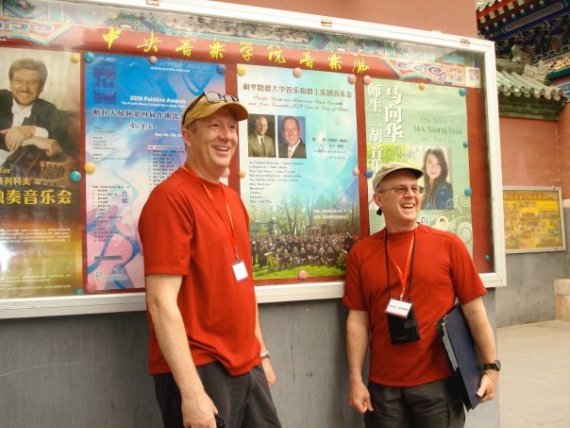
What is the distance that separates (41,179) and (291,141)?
111 cm

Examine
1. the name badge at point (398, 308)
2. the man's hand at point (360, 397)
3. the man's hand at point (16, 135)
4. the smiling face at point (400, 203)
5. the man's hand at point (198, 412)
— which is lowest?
the man's hand at point (360, 397)

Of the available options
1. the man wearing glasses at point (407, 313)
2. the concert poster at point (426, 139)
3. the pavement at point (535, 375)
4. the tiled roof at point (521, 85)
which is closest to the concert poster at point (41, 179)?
the man wearing glasses at point (407, 313)

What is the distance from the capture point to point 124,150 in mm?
2232

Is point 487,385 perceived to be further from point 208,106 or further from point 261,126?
point 208,106

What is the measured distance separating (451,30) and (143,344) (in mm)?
2433

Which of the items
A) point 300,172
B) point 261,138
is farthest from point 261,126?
point 300,172

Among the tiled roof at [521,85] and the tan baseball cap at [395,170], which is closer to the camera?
the tan baseball cap at [395,170]

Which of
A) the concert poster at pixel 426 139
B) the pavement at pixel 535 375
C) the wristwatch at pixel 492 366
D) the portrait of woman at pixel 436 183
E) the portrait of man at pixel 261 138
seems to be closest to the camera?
the wristwatch at pixel 492 366

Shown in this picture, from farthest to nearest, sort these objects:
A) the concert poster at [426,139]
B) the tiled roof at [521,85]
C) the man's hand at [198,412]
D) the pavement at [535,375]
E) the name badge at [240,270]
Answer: the tiled roof at [521,85] < the pavement at [535,375] < the concert poster at [426,139] < the name badge at [240,270] < the man's hand at [198,412]

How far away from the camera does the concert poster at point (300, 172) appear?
8.05ft

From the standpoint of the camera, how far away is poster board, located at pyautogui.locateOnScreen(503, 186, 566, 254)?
722 cm

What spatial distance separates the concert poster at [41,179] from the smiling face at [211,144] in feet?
1.86

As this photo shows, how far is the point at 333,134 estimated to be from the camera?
2.62 m

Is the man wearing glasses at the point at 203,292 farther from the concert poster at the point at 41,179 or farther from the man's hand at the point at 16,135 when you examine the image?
the man's hand at the point at 16,135
